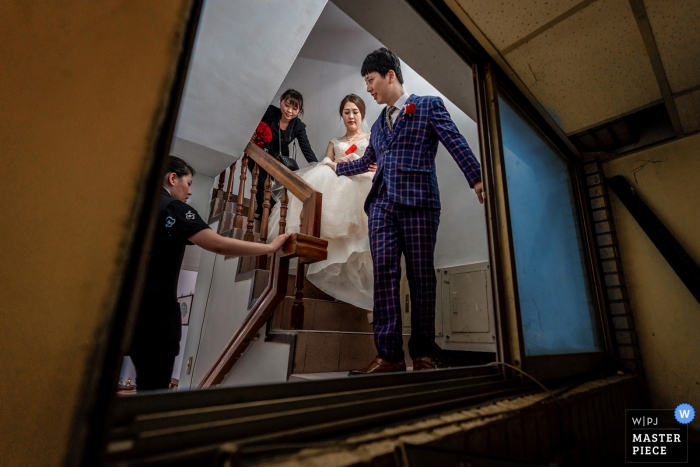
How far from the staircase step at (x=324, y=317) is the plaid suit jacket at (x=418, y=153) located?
44.5 inches

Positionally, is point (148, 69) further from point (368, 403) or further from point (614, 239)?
point (614, 239)

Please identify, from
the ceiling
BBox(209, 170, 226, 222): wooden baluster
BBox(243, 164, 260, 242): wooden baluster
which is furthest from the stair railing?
BBox(209, 170, 226, 222): wooden baluster

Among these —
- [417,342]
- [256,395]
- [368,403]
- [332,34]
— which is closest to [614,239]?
[417,342]

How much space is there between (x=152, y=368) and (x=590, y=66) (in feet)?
8.52

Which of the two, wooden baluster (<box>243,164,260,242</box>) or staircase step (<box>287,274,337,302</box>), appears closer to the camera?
staircase step (<box>287,274,337,302</box>)

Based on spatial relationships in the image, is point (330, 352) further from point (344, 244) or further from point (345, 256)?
point (344, 244)

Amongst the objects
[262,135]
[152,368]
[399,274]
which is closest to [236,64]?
[262,135]

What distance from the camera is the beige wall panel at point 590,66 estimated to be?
1.53m

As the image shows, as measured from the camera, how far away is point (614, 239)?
7.89ft

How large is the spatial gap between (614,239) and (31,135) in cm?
302

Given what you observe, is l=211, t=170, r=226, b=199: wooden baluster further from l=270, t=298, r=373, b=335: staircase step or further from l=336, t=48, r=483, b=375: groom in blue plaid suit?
l=336, t=48, r=483, b=375: groom in blue plaid suit

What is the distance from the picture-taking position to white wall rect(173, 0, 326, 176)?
287 cm

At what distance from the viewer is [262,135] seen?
371 centimetres

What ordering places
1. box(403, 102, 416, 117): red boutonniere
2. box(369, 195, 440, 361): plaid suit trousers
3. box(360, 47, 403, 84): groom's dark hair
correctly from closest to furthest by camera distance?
box(369, 195, 440, 361): plaid suit trousers < box(403, 102, 416, 117): red boutonniere < box(360, 47, 403, 84): groom's dark hair
